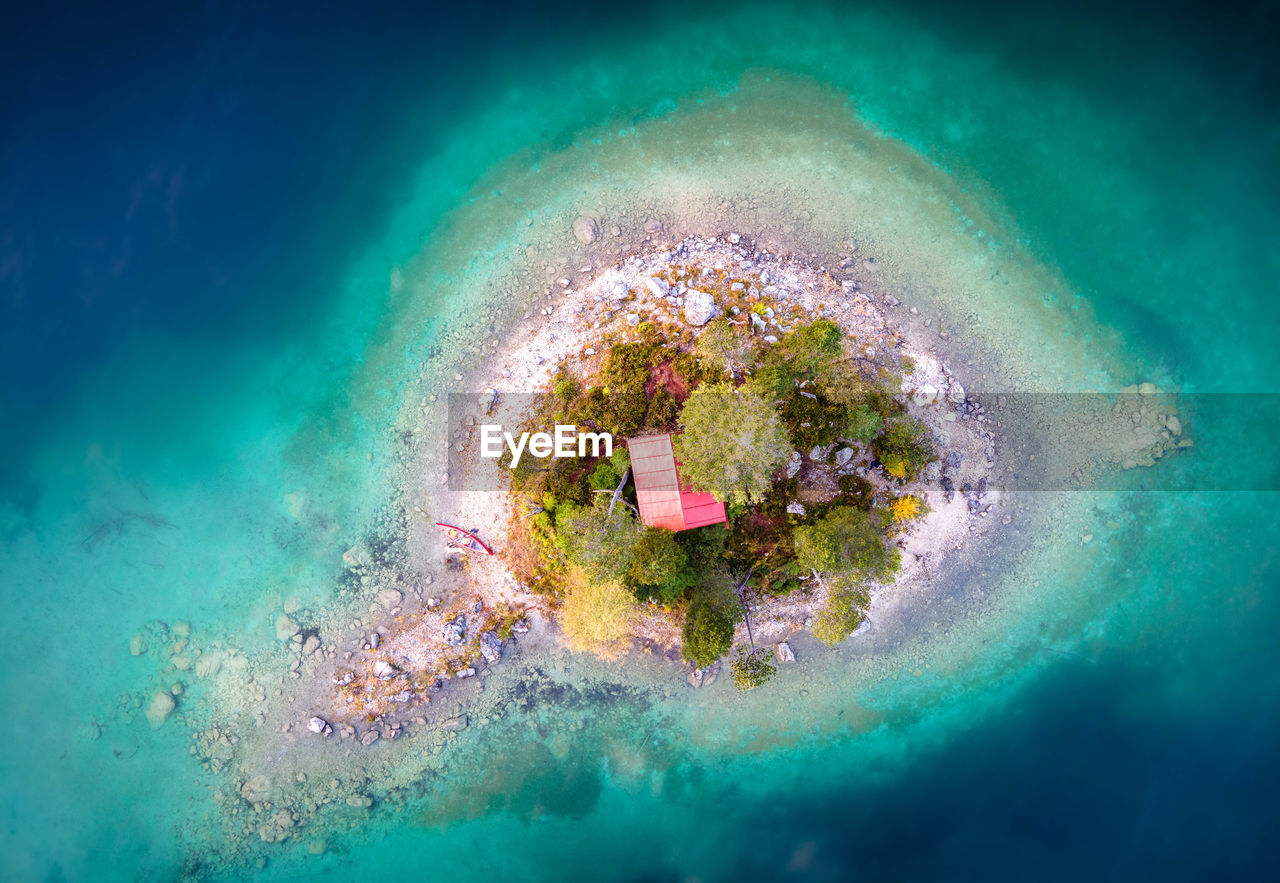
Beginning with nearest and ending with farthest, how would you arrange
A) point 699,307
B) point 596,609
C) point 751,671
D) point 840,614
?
point 596,609
point 840,614
point 751,671
point 699,307

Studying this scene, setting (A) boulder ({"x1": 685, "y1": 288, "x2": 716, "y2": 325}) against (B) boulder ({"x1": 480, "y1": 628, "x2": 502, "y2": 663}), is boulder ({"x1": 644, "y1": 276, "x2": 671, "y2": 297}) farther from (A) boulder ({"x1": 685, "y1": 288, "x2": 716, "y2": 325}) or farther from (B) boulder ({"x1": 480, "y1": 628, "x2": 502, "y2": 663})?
(B) boulder ({"x1": 480, "y1": 628, "x2": 502, "y2": 663})

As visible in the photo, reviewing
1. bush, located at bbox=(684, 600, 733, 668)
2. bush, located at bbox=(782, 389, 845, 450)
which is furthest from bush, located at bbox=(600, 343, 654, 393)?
bush, located at bbox=(684, 600, 733, 668)

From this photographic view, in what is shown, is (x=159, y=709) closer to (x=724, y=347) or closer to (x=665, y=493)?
(x=665, y=493)

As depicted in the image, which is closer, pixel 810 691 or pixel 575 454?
pixel 575 454

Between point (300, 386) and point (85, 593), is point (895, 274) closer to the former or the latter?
point (300, 386)

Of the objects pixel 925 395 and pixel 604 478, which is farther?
pixel 925 395

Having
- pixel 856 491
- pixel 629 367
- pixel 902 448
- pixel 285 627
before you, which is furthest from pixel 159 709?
pixel 902 448

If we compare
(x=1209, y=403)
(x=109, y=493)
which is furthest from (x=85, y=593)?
(x=1209, y=403)
